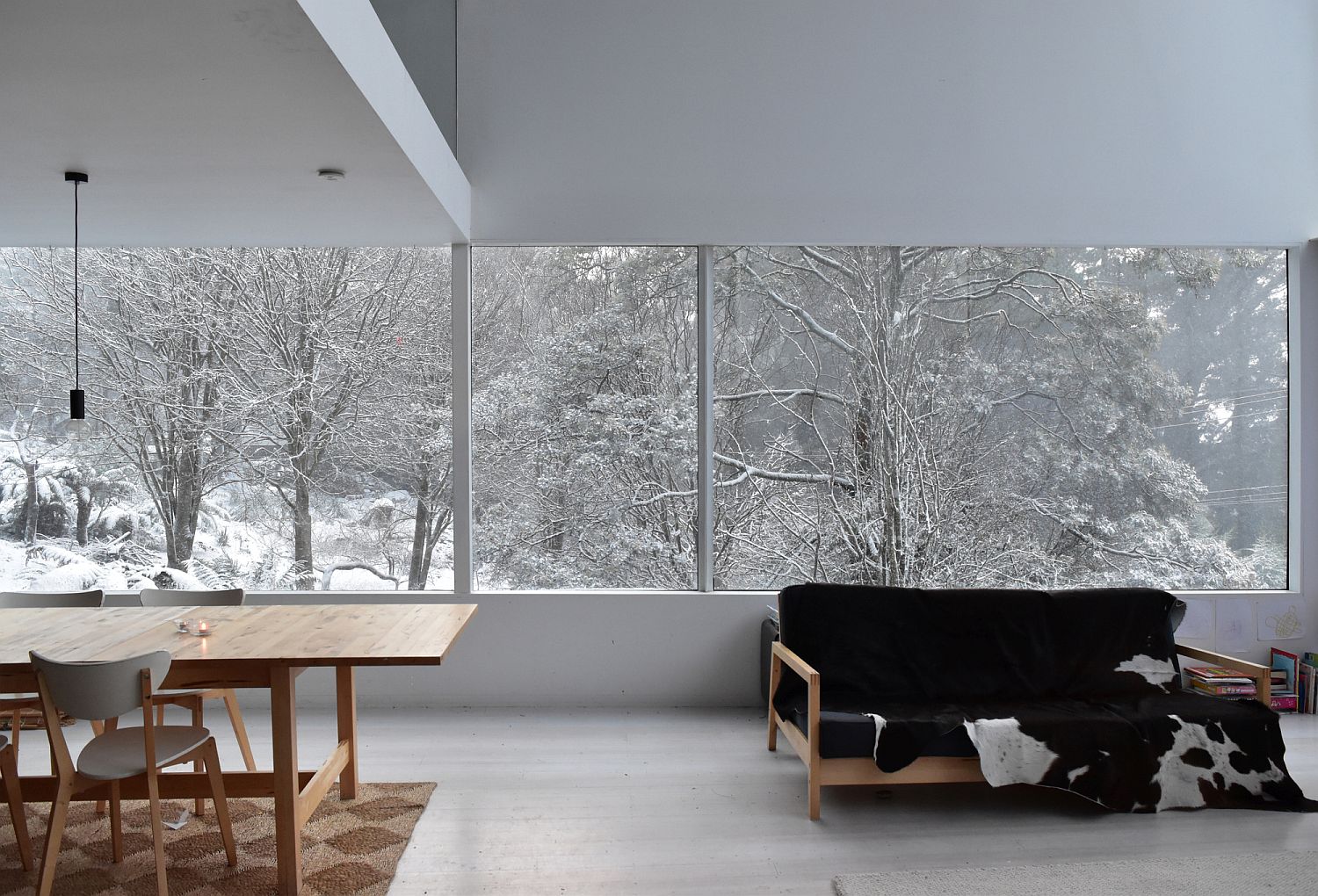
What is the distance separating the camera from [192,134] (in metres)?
3.24

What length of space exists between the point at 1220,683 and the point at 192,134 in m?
5.34

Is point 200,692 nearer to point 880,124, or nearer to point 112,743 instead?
point 112,743

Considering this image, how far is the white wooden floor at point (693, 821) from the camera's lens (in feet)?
9.95

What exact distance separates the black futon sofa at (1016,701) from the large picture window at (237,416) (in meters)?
2.30

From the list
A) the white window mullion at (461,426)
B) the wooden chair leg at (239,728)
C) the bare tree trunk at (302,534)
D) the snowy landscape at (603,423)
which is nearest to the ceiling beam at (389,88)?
the white window mullion at (461,426)

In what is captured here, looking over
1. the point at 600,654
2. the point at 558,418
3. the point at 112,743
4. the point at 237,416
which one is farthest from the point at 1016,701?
the point at 237,416

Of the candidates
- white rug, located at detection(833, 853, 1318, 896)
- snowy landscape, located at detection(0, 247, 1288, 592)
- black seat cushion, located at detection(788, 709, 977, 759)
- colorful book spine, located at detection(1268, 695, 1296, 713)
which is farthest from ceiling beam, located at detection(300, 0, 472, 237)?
colorful book spine, located at detection(1268, 695, 1296, 713)

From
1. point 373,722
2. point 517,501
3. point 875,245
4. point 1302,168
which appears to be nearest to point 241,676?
point 373,722

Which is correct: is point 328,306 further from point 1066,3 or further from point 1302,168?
point 1302,168

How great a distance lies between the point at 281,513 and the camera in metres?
5.17

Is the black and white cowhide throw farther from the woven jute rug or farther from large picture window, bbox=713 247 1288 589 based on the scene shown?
the woven jute rug

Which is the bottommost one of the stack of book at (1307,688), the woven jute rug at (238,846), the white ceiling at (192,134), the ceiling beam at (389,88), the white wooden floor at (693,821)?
the white wooden floor at (693,821)

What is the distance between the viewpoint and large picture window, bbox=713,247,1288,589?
16.9ft

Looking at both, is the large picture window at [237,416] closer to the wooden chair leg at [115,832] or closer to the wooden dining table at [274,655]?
the wooden dining table at [274,655]
